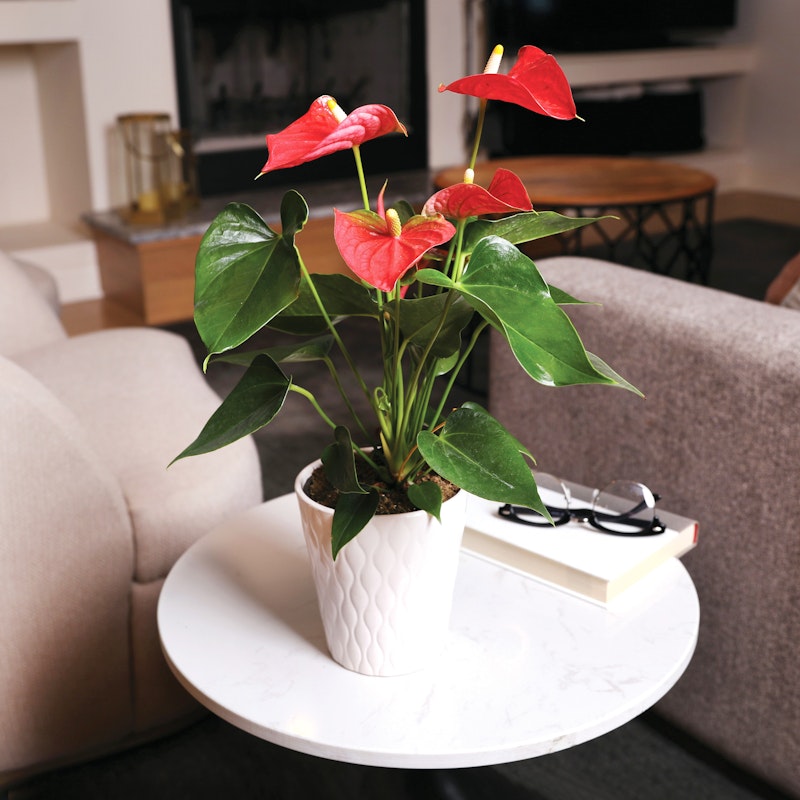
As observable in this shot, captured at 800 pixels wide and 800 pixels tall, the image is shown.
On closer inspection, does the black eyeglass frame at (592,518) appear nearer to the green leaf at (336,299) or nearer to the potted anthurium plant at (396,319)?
the potted anthurium plant at (396,319)

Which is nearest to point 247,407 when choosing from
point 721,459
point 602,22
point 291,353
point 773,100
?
point 291,353

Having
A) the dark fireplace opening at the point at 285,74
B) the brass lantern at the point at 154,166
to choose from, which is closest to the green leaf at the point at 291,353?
the brass lantern at the point at 154,166

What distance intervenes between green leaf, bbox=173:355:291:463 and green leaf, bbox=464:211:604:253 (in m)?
0.19

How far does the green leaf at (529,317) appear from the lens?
727 mm

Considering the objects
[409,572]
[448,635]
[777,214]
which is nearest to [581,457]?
[448,635]

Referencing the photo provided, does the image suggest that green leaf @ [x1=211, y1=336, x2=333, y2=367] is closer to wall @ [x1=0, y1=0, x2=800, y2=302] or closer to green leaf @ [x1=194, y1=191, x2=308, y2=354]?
green leaf @ [x1=194, y1=191, x2=308, y2=354]

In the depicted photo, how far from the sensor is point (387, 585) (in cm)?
85

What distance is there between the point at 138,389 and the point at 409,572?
101 centimetres

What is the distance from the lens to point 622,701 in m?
0.86

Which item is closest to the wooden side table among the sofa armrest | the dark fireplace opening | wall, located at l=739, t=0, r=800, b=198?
the dark fireplace opening

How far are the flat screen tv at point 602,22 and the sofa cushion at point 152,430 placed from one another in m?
3.07

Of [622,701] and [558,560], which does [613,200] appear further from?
[622,701]

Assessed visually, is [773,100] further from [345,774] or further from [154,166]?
[345,774]

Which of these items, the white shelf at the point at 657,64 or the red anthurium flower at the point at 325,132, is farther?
the white shelf at the point at 657,64
